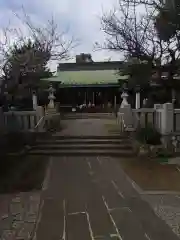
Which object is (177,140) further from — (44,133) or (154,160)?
(44,133)

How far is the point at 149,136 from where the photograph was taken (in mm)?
13875

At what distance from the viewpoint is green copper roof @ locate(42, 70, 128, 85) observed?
3394cm

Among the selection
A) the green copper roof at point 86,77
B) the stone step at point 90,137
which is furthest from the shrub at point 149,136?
the green copper roof at point 86,77

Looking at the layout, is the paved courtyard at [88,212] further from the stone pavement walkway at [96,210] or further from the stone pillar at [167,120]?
the stone pillar at [167,120]

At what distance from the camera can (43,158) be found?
13.2 meters

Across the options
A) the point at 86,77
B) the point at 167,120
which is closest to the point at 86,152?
the point at 167,120

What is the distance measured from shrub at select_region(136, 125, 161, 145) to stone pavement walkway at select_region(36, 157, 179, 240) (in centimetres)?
342

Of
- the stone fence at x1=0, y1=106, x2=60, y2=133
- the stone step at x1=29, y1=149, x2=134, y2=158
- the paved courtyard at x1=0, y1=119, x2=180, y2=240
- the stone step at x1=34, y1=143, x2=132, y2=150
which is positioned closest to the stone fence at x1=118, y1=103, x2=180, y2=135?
the stone step at x1=34, y1=143, x2=132, y2=150

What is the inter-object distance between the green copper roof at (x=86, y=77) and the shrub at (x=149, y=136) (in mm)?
18074

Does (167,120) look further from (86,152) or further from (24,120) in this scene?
(24,120)

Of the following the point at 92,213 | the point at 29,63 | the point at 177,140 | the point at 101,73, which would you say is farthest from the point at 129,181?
the point at 101,73

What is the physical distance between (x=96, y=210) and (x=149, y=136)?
7355 mm

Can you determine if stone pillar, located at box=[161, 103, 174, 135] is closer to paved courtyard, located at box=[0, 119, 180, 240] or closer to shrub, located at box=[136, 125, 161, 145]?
shrub, located at box=[136, 125, 161, 145]

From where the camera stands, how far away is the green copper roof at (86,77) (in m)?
33.9
